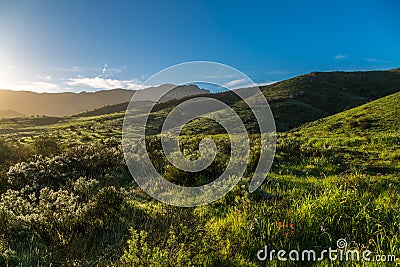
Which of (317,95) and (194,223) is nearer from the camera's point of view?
(194,223)

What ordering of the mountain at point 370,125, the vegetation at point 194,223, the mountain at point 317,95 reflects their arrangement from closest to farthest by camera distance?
the vegetation at point 194,223 < the mountain at point 370,125 < the mountain at point 317,95

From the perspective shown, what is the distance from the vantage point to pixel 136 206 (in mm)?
8391

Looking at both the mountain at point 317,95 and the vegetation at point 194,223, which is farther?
the mountain at point 317,95

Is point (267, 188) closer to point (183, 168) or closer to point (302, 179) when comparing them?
point (302, 179)
